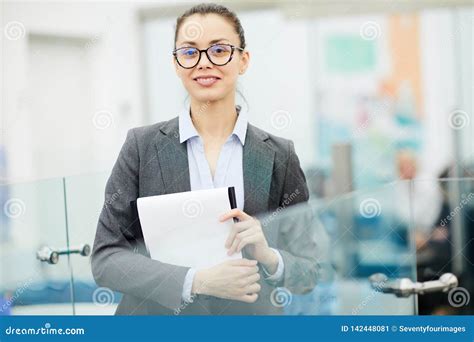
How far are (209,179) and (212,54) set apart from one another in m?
0.33

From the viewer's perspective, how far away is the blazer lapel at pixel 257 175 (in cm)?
186

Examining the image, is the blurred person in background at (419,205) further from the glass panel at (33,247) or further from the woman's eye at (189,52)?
the glass panel at (33,247)

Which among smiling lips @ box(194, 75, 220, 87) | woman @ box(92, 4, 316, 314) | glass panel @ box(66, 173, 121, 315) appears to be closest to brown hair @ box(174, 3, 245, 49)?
woman @ box(92, 4, 316, 314)

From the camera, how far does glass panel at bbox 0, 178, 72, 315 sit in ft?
6.73

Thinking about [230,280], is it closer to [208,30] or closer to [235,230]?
[235,230]

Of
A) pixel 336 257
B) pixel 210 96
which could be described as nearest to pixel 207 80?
pixel 210 96

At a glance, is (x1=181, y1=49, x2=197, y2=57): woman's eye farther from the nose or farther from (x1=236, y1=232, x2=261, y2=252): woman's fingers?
(x1=236, y1=232, x2=261, y2=252): woman's fingers

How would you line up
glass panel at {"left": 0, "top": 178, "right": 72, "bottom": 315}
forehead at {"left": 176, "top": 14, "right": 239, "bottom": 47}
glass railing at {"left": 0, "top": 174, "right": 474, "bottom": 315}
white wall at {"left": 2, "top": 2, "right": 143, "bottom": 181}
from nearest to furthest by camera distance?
forehead at {"left": 176, "top": 14, "right": 239, "bottom": 47}, glass railing at {"left": 0, "top": 174, "right": 474, "bottom": 315}, glass panel at {"left": 0, "top": 178, "right": 72, "bottom": 315}, white wall at {"left": 2, "top": 2, "right": 143, "bottom": 181}

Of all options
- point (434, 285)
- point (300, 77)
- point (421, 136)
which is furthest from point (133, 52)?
point (421, 136)

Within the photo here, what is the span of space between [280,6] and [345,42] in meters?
0.70

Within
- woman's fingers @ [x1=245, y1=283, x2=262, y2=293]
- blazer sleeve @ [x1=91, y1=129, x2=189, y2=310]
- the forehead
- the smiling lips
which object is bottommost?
woman's fingers @ [x1=245, y1=283, x2=262, y2=293]

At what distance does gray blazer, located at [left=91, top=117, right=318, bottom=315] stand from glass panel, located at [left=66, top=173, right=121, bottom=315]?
4cm

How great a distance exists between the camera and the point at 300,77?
7.97 feet

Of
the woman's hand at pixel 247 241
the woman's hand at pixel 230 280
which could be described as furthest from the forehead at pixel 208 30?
the woman's hand at pixel 230 280
